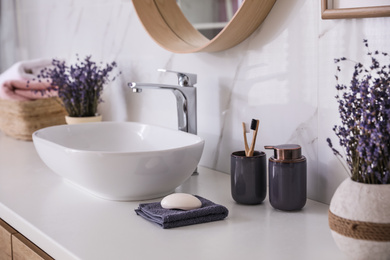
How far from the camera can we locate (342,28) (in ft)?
4.08

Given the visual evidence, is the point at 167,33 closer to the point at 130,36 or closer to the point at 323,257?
the point at 130,36

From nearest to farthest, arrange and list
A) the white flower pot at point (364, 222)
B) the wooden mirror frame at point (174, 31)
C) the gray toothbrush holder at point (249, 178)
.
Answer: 1. the white flower pot at point (364, 222)
2. the gray toothbrush holder at point (249, 178)
3. the wooden mirror frame at point (174, 31)

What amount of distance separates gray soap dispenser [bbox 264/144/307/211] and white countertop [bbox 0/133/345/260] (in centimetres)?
3

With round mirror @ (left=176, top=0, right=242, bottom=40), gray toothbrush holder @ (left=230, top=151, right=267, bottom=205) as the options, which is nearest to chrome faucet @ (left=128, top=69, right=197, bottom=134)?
round mirror @ (left=176, top=0, right=242, bottom=40)

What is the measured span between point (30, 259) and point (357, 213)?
0.71 metres

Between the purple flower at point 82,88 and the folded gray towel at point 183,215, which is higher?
the purple flower at point 82,88

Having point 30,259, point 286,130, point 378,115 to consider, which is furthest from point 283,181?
point 30,259

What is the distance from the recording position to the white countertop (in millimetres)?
1066

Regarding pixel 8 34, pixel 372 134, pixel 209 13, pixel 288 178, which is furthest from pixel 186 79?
pixel 8 34

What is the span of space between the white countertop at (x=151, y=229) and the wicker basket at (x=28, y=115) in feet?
2.07

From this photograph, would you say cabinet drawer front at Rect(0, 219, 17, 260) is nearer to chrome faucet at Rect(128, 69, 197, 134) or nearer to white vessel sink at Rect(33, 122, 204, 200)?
white vessel sink at Rect(33, 122, 204, 200)

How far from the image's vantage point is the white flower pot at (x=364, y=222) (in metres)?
0.94

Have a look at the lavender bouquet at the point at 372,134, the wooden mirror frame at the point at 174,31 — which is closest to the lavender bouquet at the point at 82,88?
the wooden mirror frame at the point at 174,31

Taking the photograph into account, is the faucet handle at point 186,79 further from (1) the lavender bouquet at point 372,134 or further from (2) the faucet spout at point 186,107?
(1) the lavender bouquet at point 372,134
